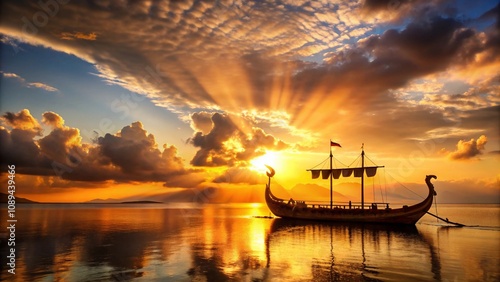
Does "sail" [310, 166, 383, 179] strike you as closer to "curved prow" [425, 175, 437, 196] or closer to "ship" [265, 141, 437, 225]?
"ship" [265, 141, 437, 225]

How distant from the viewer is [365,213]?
51219mm

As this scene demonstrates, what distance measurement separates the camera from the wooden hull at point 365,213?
1896 inches

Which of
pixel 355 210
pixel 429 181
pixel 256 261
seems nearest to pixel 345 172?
pixel 355 210

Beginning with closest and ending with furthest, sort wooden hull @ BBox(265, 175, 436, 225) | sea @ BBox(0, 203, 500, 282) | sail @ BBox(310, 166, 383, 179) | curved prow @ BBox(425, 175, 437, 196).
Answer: sea @ BBox(0, 203, 500, 282)
curved prow @ BBox(425, 175, 437, 196)
wooden hull @ BBox(265, 175, 436, 225)
sail @ BBox(310, 166, 383, 179)

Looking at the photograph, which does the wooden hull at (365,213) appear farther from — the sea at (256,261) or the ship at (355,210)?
the sea at (256,261)

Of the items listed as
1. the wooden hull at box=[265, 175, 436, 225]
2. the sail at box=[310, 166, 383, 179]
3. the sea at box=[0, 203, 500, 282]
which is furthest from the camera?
the sail at box=[310, 166, 383, 179]

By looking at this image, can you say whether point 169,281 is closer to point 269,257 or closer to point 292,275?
point 292,275

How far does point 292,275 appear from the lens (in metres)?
17.6

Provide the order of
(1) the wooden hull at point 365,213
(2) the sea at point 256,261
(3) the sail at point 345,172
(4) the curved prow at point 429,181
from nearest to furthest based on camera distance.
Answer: (2) the sea at point 256,261, (4) the curved prow at point 429,181, (1) the wooden hull at point 365,213, (3) the sail at point 345,172

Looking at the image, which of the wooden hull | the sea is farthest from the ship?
the sea

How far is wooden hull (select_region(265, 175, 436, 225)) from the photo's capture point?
1896 inches

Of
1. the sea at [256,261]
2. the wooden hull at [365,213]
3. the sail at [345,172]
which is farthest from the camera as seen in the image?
the sail at [345,172]

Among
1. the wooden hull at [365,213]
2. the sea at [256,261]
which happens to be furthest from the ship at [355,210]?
the sea at [256,261]

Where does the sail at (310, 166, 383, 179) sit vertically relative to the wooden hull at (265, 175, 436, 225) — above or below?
above
